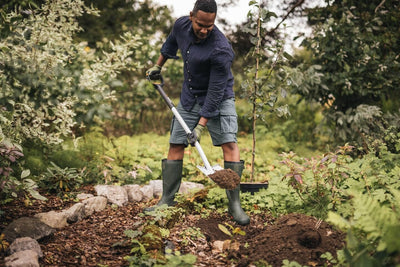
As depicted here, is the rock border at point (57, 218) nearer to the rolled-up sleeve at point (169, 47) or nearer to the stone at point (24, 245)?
the stone at point (24, 245)

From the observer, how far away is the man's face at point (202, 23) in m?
2.94

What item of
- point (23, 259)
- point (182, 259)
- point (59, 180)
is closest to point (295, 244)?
point (182, 259)

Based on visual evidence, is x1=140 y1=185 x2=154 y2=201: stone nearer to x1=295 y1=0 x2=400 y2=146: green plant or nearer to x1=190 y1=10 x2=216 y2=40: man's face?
x1=190 y1=10 x2=216 y2=40: man's face

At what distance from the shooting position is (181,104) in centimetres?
352

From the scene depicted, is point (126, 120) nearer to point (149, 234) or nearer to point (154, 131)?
point (154, 131)

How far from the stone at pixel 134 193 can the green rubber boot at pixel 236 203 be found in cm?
111

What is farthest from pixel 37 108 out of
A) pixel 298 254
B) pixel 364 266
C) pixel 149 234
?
pixel 364 266

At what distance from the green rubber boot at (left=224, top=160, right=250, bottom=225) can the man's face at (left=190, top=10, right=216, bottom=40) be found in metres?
1.16

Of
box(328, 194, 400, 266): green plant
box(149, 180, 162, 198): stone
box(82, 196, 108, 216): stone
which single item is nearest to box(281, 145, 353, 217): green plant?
box(328, 194, 400, 266): green plant

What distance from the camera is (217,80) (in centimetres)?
Answer: 317

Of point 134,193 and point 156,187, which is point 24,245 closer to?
point 134,193

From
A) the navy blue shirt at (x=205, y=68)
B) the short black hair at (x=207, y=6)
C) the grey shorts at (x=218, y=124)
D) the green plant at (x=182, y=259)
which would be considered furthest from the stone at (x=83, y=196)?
the short black hair at (x=207, y=6)

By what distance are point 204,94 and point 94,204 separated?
1.48 metres

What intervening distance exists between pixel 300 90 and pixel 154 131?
3.03 m
